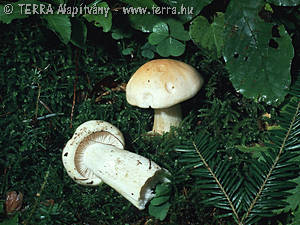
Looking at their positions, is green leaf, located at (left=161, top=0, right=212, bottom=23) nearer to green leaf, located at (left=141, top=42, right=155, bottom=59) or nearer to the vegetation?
the vegetation

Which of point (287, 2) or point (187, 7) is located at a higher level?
point (287, 2)

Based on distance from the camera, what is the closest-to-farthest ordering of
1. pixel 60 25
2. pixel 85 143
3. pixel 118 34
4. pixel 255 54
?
pixel 60 25 < pixel 255 54 < pixel 85 143 < pixel 118 34

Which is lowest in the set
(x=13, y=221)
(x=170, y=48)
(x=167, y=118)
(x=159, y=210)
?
(x=13, y=221)

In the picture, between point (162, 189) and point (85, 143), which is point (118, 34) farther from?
point (162, 189)

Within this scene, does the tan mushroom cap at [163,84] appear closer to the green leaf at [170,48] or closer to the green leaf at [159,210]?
the green leaf at [170,48]

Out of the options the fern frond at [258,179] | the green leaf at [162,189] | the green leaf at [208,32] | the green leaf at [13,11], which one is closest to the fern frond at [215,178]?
Result: the fern frond at [258,179]

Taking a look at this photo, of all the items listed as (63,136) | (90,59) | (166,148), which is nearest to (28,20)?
(90,59)

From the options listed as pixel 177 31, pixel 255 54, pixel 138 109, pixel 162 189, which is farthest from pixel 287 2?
pixel 162 189
